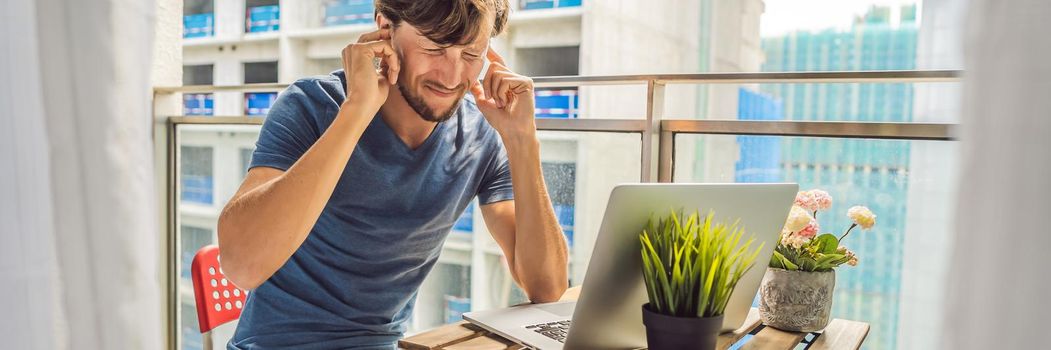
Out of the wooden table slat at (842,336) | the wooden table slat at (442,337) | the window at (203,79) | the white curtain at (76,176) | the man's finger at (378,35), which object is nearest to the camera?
the wooden table slat at (442,337)

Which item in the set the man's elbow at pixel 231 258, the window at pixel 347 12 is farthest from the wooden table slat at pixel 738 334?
the window at pixel 347 12

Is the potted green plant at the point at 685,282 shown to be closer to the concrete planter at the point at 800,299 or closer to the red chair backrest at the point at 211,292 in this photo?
the concrete planter at the point at 800,299

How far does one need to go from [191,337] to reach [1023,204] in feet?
22.5

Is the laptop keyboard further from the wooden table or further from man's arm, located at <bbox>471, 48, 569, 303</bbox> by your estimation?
man's arm, located at <bbox>471, 48, 569, 303</bbox>

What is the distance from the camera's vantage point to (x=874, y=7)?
580 centimetres

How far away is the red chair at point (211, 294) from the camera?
123 cm

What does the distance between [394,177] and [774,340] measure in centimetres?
59

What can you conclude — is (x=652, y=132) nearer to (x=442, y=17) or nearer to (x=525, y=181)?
(x=525, y=181)

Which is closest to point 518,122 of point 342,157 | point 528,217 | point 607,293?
point 528,217

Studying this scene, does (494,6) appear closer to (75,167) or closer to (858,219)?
(858,219)

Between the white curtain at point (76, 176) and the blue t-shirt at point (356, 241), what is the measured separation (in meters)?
0.46

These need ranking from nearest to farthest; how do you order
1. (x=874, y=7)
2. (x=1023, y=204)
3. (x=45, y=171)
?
(x=1023, y=204) → (x=45, y=171) → (x=874, y=7)

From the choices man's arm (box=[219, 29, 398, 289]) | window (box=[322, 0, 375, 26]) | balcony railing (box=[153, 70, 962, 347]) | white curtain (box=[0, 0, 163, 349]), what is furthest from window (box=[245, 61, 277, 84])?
man's arm (box=[219, 29, 398, 289])

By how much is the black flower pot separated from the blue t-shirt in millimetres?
537
